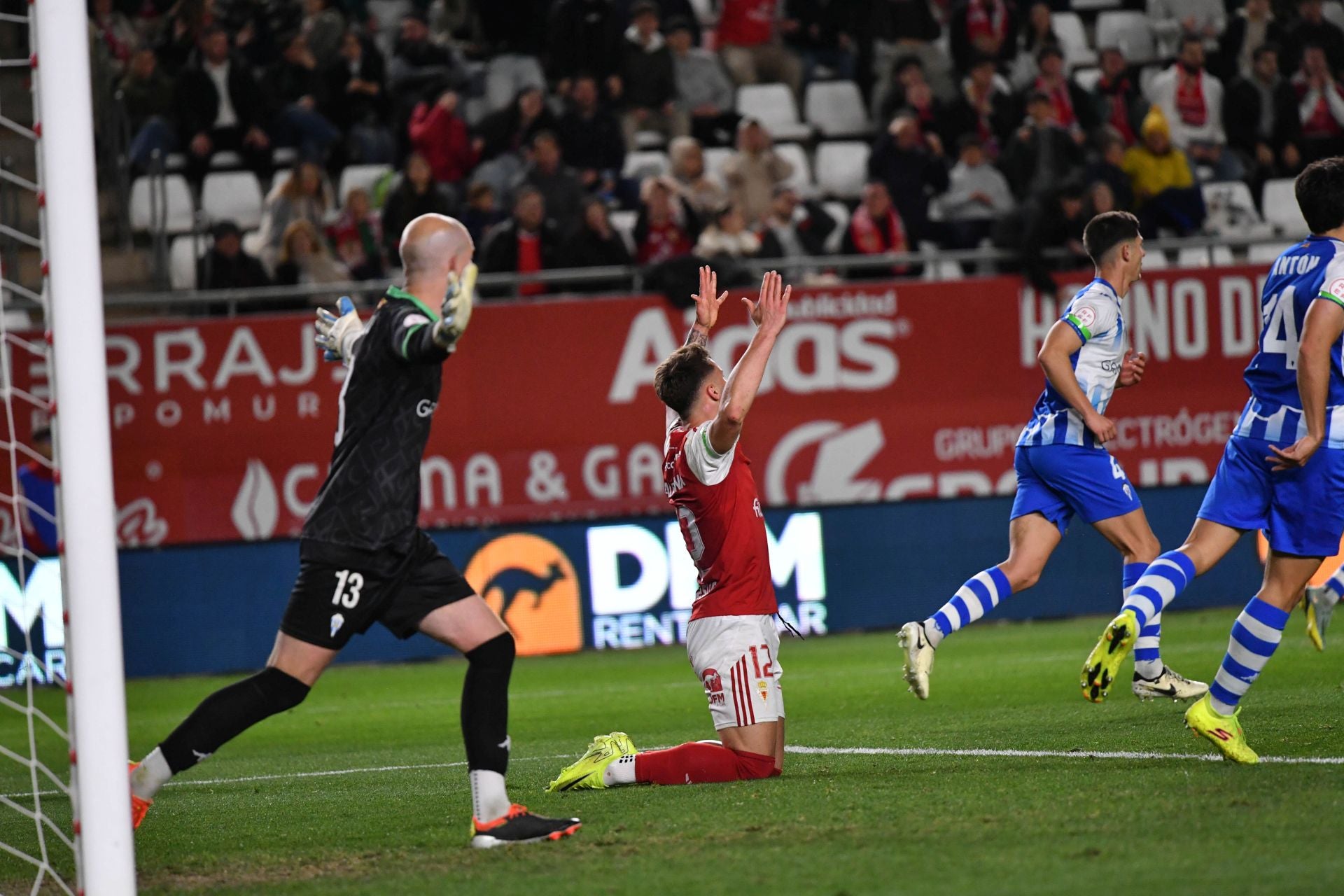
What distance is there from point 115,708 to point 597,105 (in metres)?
12.6

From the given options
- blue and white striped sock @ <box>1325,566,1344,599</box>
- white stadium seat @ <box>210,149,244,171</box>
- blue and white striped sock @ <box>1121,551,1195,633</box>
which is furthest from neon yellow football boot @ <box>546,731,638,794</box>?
white stadium seat @ <box>210,149,244,171</box>

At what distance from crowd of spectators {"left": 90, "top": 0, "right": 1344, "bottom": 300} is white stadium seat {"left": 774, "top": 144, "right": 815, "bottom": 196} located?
14cm

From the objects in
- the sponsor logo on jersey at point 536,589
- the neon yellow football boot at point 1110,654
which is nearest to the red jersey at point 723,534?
the neon yellow football boot at point 1110,654

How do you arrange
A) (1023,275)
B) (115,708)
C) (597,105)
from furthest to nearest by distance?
(597,105)
(1023,275)
(115,708)

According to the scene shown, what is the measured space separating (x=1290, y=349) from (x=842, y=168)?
10.9m

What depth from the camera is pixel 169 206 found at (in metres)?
16.1

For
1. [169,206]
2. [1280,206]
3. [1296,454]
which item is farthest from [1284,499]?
[169,206]

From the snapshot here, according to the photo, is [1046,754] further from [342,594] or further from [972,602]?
[342,594]

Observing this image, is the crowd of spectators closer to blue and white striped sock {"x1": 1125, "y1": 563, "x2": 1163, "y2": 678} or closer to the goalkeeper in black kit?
blue and white striped sock {"x1": 1125, "y1": 563, "x2": 1163, "y2": 678}

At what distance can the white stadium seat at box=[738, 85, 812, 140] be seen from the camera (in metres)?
17.5

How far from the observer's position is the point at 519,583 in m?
13.1

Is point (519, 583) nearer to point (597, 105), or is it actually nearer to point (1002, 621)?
point (1002, 621)

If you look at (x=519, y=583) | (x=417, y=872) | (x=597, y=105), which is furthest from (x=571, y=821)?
(x=597, y=105)

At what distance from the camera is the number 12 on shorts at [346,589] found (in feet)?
17.0
